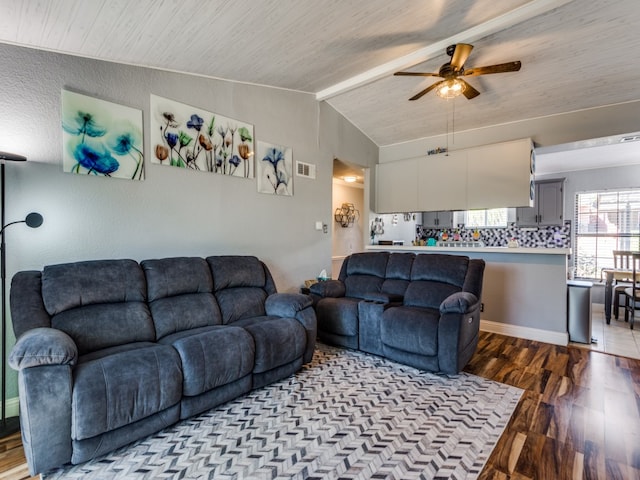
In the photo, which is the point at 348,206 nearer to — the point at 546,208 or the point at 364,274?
the point at 364,274

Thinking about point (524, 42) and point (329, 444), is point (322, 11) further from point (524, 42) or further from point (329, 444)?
point (329, 444)

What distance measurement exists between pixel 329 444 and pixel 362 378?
3.07 ft

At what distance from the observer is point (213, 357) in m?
2.10

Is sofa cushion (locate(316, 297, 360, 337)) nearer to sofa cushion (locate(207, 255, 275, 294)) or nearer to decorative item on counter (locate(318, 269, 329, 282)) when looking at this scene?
sofa cushion (locate(207, 255, 275, 294))

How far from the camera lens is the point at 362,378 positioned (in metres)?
2.78

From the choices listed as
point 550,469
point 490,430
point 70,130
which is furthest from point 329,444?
point 70,130


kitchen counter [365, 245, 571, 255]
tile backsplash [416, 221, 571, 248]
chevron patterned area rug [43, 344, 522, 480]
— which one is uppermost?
tile backsplash [416, 221, 571, 248]

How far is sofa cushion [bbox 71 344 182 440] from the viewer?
1.63 meters

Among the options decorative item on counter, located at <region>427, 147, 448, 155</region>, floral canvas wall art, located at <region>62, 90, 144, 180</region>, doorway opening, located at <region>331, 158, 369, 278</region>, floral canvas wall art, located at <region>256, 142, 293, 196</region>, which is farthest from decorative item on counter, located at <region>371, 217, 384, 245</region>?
floral canvas wall art, located at <region>62, 90, 144, 180</region>

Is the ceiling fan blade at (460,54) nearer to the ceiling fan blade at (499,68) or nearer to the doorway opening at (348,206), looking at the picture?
the ceiling fan blade at (499,68)

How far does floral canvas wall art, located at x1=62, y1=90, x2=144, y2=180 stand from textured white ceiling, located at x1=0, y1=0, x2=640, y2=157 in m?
0.38

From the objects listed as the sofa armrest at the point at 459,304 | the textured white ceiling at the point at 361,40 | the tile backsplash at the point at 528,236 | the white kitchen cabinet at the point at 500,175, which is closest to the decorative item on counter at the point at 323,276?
the sofa armrest at the point at 459,304

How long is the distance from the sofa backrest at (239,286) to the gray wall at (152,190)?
1.18 ft

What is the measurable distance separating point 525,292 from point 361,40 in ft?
11.4
